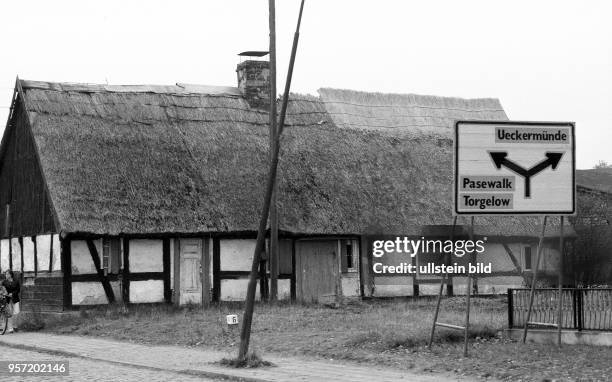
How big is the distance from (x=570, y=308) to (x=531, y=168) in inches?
101

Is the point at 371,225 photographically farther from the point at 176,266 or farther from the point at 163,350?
the point at 163,350

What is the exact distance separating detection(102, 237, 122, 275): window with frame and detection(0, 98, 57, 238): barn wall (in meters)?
1.56

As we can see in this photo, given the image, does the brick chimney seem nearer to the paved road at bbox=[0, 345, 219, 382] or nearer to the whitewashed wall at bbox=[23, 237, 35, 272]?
the whitewashed wall at bbox=[23, 237, 35, 272]

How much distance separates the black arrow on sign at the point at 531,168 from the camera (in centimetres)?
1811

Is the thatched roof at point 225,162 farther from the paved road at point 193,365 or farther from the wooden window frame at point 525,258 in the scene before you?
the paved road at point 193,365

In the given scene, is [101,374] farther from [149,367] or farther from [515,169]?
[515,169]

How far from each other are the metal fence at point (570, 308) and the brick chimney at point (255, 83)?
1877cm

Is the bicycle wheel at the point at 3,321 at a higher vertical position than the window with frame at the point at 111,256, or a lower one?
lower

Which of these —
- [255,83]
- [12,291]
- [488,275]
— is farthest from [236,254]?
[488,275]

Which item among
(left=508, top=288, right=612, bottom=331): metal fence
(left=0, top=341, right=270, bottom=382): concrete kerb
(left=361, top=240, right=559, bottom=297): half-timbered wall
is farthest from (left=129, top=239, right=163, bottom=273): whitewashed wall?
(left=508, top=288, right=612, bottom=331): metal fence

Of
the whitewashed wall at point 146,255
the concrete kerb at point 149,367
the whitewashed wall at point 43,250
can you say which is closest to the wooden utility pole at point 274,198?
the whitewashed wall at point 146,255

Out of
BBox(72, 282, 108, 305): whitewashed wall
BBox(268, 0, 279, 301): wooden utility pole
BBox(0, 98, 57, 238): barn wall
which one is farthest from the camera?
BBox(0, 98, 57, 238): barn wall

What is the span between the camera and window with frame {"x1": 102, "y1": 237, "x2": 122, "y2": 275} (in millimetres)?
30756

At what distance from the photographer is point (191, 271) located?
32000mm
